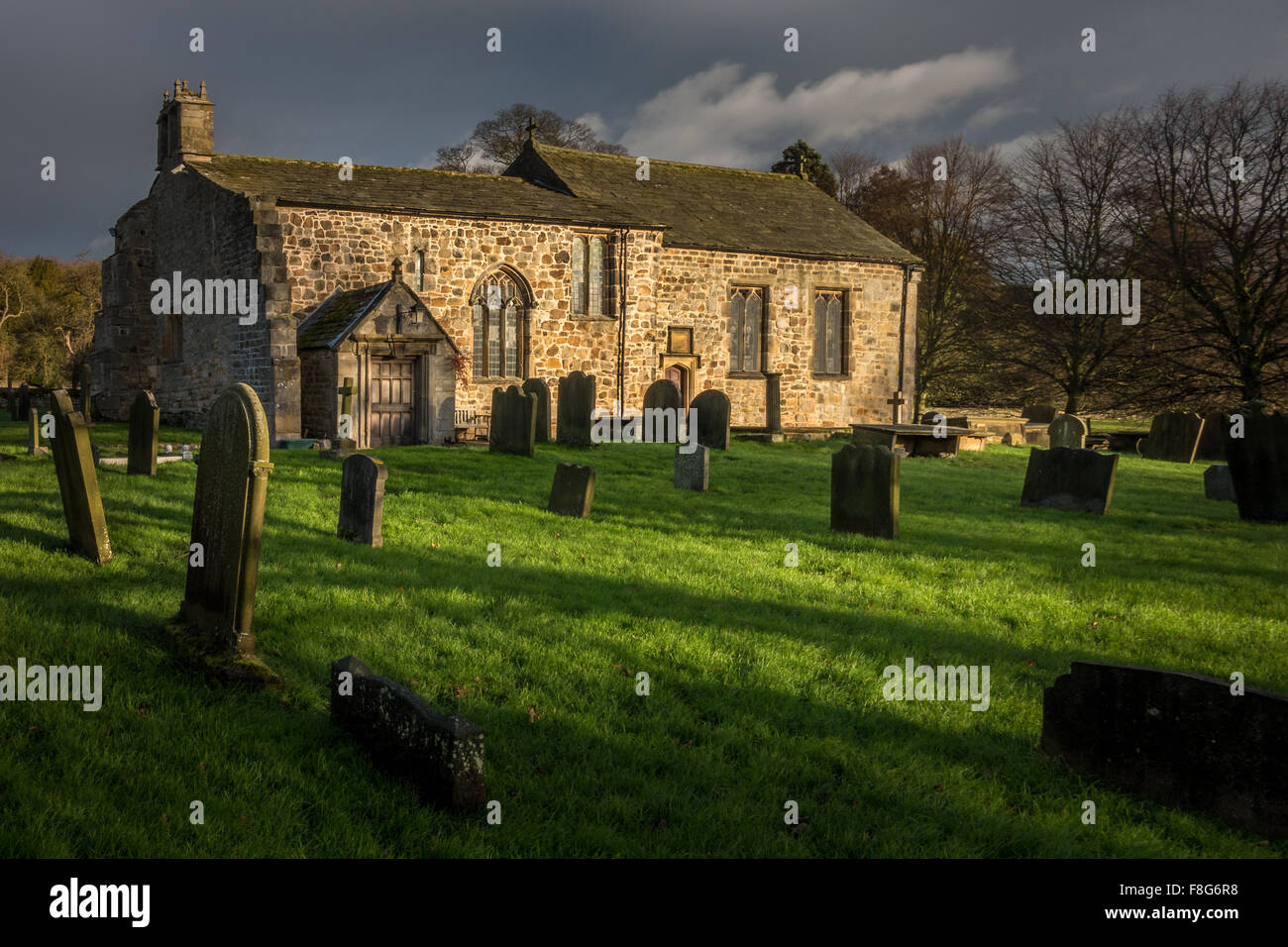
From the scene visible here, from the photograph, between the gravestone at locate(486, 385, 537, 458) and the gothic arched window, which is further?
the gothic arched window

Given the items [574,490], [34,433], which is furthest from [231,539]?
[34,433]

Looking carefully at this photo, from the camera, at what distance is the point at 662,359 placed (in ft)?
88.5

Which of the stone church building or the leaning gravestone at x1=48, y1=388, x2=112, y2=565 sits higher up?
the stone church building

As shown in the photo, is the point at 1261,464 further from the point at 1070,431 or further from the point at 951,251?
the point at 951,251

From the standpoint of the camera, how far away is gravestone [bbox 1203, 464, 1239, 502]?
16.2m

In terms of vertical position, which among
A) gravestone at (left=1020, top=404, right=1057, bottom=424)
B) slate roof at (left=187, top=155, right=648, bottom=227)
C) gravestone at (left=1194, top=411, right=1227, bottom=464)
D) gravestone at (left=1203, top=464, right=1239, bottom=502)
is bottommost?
gravestone at (left=1203, top=464, right=1239, bottom=502)

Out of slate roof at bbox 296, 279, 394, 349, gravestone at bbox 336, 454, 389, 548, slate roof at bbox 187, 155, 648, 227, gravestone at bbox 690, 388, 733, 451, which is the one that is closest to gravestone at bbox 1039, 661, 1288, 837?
gravestone at bbox 336, 454, 389, 548

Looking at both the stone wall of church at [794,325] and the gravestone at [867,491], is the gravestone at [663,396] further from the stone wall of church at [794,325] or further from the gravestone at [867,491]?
the gravestone at [867,491]

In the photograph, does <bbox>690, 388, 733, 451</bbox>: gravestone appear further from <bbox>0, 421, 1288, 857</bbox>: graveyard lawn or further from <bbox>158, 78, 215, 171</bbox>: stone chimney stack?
<bbox>158, 78, 215, 171</bbox>: stone chimney stack

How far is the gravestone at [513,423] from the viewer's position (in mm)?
17281

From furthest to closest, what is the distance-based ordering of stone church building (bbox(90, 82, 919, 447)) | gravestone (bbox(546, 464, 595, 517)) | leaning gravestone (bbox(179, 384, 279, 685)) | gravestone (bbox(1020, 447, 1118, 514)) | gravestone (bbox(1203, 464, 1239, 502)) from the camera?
1. stone church building (bbox(90, 82, 919, 447))
2. gravestone (bbox(1203, 464, 1239, 502))
3. gravestone (bbox(1020, 447, 1118, 514))
4. gravestone (bbox(546, 464, 595, 517))
5. leaning gravestone (bbox(179, 384, 279, 685))

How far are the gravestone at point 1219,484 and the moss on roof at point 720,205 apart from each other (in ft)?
48.3

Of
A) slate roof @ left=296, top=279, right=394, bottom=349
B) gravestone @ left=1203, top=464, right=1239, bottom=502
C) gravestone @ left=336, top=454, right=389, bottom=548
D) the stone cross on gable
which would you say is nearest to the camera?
gravestone @ left=336, top=454, right=389, bottom=548

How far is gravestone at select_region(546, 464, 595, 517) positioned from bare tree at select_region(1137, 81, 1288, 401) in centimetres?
2510
